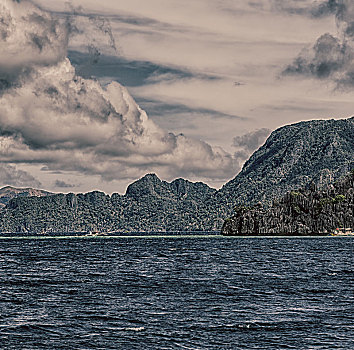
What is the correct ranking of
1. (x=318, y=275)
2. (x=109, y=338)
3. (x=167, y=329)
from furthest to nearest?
(x=318, y=275) → (x=167, y=329) → (x=109, y=338)

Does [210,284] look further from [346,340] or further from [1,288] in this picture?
[346,340]

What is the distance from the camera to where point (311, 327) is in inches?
1628

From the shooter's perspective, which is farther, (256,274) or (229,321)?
(256,274)

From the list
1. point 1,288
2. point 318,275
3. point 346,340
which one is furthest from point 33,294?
point 318,275

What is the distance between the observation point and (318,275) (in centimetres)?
8181

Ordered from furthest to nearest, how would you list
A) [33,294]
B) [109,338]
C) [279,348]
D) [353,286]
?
[353,286] → [33,294] → [109,338] → [279,348]

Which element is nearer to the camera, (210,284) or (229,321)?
(229,321)

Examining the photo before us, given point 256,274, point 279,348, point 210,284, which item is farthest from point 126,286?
point 279,348

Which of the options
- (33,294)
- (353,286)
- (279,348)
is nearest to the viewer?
(279,348)

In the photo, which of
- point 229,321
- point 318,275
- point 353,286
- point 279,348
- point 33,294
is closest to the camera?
point 279,348

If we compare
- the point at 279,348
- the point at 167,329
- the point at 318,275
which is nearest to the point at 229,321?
the point at 167,329

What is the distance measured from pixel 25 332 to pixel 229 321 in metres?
16.6

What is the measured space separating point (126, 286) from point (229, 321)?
27.0m

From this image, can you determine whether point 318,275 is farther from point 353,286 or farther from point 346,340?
point 346,340
